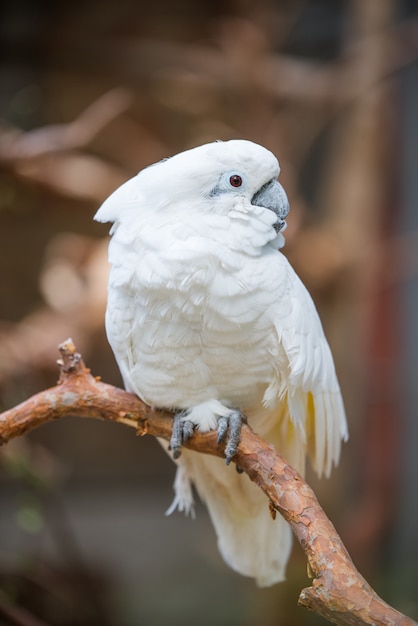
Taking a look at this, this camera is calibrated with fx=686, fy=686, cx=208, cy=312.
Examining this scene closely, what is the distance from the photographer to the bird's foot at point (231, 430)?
4.77 feet

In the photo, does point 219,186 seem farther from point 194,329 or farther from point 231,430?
point 231,430

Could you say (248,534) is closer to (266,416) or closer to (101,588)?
(266,416)

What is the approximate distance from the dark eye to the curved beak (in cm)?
5

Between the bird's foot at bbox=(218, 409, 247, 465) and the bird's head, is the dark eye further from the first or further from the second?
the bird's foot at bbox=(218, 409, 247, 465)

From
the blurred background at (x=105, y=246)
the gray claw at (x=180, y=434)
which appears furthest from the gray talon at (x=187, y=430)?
the blurred background at (x=105, y=246)

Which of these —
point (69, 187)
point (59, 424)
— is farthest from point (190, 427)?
point (59, 424)

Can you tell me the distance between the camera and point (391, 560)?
13.3 feet

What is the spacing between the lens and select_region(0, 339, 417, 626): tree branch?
44.2 inches

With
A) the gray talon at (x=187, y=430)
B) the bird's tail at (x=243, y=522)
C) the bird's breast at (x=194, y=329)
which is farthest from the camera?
the bird's tail at (x=243, y=522)

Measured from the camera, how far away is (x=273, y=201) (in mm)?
1484

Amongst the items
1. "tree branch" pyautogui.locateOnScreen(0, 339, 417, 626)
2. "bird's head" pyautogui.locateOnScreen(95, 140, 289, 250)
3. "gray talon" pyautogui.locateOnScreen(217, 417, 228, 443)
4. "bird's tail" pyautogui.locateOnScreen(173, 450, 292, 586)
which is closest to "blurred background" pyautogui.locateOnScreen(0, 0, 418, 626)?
"bird's tail" pyautogui.locateOnScreen(173, 450, 292, 586)

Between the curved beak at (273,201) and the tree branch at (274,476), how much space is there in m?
0.47

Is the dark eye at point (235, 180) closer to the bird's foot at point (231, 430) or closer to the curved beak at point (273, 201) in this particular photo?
the curved beak at point (273, 201)

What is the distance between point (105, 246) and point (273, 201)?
1779 mm
